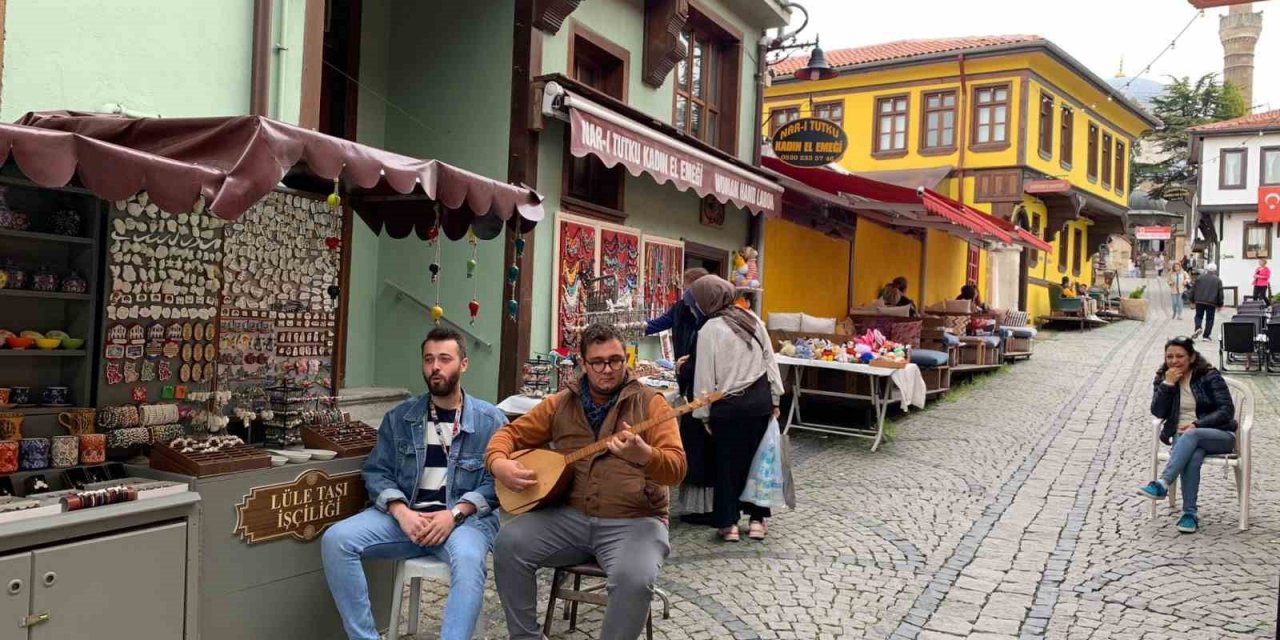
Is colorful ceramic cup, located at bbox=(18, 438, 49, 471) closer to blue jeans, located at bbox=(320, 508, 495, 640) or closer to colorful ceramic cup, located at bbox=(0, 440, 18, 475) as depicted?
colorful ceramic cup, located at bbox=(0, 440, 18, 475)

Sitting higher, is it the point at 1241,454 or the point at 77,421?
the point at 77,421

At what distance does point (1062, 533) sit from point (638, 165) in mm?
4219

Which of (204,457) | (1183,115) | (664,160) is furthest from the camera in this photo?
(1183,115)

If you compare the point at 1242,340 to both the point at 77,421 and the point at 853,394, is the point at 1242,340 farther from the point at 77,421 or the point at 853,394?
the point at 77,421

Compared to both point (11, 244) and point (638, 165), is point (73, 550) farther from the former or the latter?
point (638, 165)

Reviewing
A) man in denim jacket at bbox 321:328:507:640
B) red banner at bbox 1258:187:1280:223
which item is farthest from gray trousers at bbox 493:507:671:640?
red banner at bbox 1258:187:1280:223

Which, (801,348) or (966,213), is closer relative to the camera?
(801,348)

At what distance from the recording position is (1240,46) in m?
54.2

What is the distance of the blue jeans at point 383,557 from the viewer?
362cm

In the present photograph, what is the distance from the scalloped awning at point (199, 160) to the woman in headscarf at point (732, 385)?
2.01 metres

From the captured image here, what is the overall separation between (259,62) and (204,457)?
263cm

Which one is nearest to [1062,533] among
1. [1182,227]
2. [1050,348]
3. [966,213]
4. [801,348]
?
[801,348]

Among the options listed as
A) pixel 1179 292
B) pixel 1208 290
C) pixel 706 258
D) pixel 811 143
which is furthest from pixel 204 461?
pixel 1179 292

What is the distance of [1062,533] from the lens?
6387 mm
